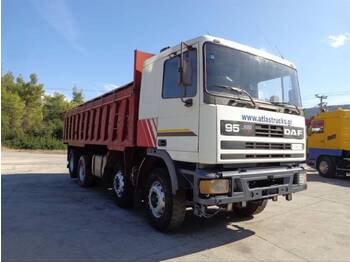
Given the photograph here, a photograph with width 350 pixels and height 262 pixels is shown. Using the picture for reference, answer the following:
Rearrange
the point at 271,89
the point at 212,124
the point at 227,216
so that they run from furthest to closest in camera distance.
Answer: the point at 227,216 → the point at 271,89 → the point at 212,124

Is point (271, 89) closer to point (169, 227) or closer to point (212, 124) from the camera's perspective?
point (212, 124)

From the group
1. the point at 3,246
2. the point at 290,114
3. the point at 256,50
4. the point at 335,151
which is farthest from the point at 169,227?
the point at 335,151

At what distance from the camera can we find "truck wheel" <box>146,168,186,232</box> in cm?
522

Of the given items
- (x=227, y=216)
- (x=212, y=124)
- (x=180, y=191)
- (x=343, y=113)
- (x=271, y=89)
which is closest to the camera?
(x=212, y=124)

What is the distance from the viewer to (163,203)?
544 cm

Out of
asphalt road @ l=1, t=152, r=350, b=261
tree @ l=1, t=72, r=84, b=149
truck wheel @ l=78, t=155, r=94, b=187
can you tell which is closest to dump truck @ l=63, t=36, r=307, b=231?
asphalt road @ l=1, t=152, r=350, b=261

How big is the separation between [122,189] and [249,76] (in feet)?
12.2

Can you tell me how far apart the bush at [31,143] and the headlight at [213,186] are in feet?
122

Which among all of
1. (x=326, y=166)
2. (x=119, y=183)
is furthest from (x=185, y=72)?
(x=326, y=166)

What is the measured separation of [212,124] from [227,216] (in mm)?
2772

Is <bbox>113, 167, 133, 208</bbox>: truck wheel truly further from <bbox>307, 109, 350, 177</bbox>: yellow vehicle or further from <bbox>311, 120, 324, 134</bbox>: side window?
<bbox>311, 120, 324, 134</bbox>: side window

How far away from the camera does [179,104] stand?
520 cm

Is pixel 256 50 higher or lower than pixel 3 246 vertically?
higher

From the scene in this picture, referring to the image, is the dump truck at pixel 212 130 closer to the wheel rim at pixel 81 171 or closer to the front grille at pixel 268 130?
the front grille at pixel 268 130
